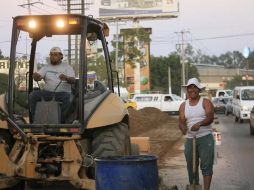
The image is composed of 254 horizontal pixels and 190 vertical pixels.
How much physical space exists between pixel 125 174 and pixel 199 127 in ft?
7.62

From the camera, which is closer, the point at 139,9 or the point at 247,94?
the point at 247,94

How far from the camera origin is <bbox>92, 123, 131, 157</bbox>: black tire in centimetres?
798

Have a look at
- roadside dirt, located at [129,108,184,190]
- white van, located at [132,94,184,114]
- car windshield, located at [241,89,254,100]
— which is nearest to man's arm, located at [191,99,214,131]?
roadside dirt, located at [129,108,184,190]

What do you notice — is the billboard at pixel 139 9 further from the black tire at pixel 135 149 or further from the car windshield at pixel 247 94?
the black tire at pixel 135 149

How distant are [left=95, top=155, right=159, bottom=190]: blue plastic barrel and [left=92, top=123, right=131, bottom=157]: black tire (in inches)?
64.1

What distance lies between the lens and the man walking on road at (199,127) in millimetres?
8281

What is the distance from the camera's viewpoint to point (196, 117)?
8.33 metres

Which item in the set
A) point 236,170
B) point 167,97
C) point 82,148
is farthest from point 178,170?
point 167,97

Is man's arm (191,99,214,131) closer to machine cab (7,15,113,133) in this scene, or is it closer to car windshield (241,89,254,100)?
machine cab (7,15,113,133)

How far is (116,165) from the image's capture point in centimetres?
623

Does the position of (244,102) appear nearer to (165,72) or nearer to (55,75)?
(55,75)

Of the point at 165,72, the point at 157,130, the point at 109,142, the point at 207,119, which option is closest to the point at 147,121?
the point at 157,130

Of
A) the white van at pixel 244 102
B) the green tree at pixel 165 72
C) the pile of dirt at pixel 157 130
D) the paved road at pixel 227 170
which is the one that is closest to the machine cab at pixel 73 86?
the paved road at pixel 227 170

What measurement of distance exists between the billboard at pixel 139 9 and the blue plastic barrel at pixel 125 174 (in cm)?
7855
